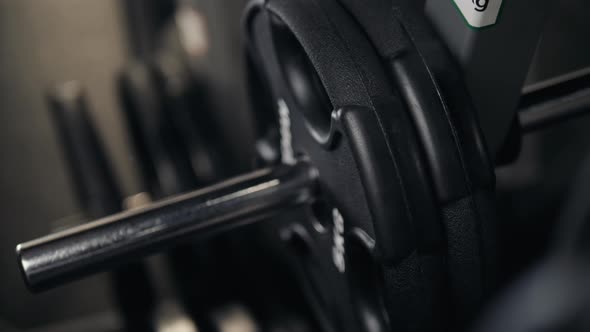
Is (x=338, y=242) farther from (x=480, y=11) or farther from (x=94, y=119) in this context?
(x=94, y=119)

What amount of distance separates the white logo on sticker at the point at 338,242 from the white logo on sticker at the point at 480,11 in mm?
188

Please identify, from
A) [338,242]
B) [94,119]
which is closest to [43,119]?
[94,119]

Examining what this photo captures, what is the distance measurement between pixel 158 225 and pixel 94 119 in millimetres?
839

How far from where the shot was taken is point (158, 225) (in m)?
0.48

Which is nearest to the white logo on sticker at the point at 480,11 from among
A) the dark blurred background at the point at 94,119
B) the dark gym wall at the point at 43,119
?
the dark blurred background at the point at 94,119

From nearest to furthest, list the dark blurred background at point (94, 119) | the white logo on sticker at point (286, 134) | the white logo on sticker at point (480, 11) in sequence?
the white logo on sticker at point (480, 11) → the white logo on sticker at point (286, 134) → the dark blurred background at point (94, 119)

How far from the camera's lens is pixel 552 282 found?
0.26 metres

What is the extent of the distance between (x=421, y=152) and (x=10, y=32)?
1.03 meters

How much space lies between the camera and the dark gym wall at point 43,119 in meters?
1.15

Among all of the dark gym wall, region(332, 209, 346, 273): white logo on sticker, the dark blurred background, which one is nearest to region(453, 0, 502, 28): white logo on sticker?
region(332, 209, 346, 273): white logo on sticker

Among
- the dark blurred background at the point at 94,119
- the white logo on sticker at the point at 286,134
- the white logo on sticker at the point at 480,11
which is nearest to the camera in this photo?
the white logo on sticker at the point at 480,11

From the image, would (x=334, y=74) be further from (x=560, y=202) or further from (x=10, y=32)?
(x=10, y=32)

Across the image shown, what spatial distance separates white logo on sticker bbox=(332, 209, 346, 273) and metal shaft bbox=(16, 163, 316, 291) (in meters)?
0.04

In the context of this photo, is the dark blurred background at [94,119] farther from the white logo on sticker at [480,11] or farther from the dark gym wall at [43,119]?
the white logo on sticker at [480,11]
